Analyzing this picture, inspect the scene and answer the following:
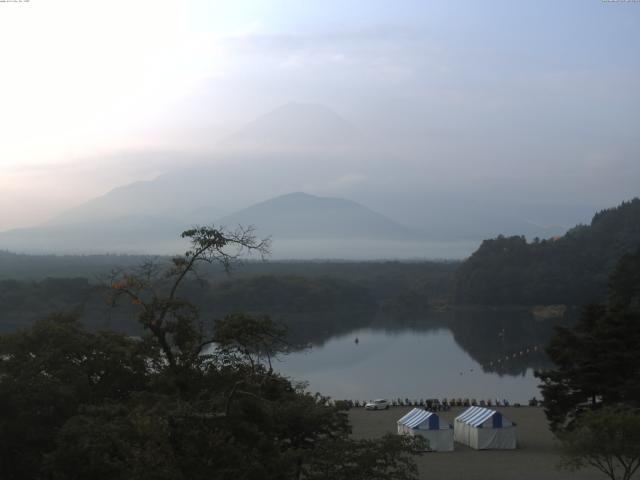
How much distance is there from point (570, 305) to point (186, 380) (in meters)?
53.8

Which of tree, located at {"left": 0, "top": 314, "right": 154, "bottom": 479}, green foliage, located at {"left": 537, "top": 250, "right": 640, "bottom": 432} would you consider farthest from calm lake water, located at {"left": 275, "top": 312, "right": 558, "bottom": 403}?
tree, located at {"left": 0, "top": 314, "right": 154, "bottom": 479}

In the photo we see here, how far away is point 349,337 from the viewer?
3862 cm

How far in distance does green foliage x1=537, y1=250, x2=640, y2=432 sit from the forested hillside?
43.5m

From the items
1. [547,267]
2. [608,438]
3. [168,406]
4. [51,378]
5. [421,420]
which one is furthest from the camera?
[547,267]

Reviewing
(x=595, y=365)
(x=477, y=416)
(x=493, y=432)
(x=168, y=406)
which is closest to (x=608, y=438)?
(x=595, y=365)

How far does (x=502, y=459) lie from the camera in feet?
42.0

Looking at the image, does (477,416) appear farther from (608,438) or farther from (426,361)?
(426,361)

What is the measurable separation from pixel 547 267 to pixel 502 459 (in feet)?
164

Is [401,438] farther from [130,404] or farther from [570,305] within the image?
[570,305]

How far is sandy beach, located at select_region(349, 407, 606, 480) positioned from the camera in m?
11.6

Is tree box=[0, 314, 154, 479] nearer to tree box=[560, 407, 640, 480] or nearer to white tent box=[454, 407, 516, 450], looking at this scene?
tree box=[560, 407, 640, 480]

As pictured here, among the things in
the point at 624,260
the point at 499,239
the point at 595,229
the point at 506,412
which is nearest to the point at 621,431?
the point at 506,412

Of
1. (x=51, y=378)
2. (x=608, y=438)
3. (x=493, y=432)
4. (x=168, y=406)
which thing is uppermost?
(x=168, y=406)

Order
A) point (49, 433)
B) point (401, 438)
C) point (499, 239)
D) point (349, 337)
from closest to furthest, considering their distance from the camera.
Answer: point (401, 438)
point (49, 433)
point (349, 337)
point (499, 239)
